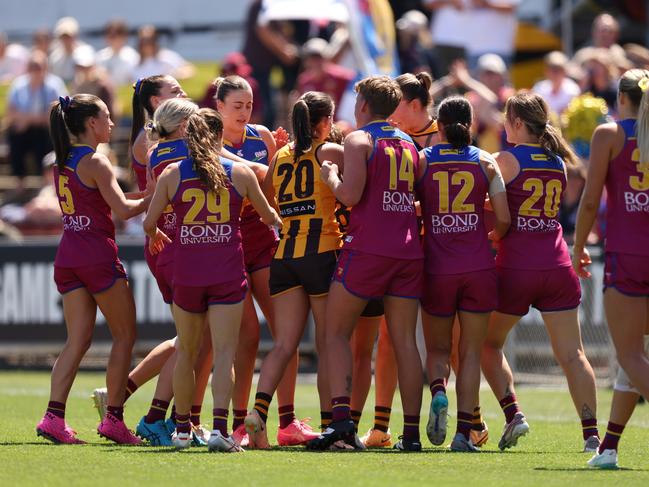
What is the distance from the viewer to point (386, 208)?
848cm

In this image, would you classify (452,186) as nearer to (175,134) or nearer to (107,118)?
(175,134)

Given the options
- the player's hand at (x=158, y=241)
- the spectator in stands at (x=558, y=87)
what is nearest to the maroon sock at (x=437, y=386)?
the player's hand at (x=158, y=241)

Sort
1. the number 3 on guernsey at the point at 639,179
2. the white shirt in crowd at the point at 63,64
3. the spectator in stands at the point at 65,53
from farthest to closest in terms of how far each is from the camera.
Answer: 1. the white shirt in crowd at the point at 63,64
2. the spectator in stands at the point at 65,53
3. the number 3 on guernsey at the point at 639,179

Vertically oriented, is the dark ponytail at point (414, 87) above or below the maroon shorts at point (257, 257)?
above

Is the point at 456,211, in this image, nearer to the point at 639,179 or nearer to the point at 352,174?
the point at 352,174

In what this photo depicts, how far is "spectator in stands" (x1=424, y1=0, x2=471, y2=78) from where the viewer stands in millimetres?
17172

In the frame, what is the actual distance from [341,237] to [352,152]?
2.18 ft

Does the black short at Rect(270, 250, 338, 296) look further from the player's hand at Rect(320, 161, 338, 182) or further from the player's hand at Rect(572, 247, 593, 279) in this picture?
the player's hand at Rect(572, 247, 593, 279)

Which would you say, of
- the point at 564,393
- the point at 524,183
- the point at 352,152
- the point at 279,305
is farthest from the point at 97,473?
the point at 564,393

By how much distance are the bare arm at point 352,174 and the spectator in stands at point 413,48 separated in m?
8.48

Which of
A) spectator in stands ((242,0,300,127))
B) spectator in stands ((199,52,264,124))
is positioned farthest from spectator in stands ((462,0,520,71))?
spectator in stands ((199,52,264,124))

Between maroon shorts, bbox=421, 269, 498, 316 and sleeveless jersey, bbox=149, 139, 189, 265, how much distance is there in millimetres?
1659

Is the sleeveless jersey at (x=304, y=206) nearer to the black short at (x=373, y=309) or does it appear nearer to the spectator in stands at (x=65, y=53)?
the black short at (x=373, y=309)

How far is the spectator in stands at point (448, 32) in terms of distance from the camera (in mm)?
17172
